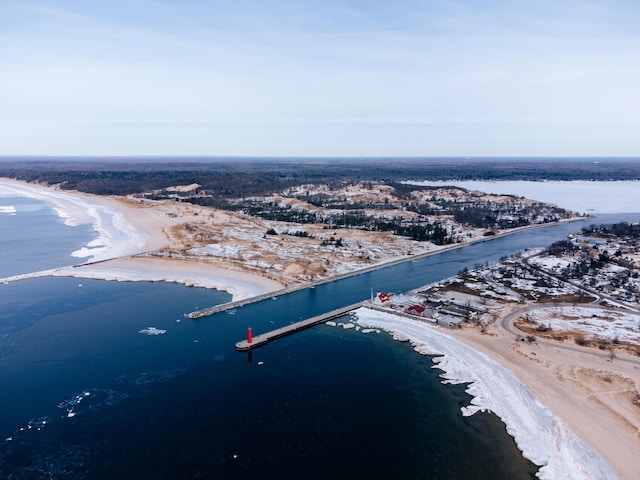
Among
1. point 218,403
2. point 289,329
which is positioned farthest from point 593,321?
point 218,403

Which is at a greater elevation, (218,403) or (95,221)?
(95,221)

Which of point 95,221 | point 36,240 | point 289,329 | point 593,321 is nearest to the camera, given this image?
point 289,329

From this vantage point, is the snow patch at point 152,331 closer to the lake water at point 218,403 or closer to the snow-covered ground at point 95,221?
the lake water at point 218,403

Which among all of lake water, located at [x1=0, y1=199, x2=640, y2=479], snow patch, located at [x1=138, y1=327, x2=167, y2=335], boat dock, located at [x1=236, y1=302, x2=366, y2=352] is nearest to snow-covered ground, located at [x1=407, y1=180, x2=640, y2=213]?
boat dock, located at [x1=236, y1=302, x2=366, y2=352]

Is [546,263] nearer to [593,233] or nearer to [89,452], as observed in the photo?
[593,233]

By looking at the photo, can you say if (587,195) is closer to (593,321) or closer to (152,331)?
(593,321)

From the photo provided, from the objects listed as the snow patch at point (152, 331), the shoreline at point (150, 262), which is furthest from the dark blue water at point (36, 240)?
the snow patch at point (152, 331)

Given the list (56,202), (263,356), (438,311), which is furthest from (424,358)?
(56,202)
